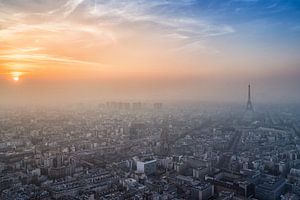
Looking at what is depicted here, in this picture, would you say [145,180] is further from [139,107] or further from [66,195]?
[139,107]

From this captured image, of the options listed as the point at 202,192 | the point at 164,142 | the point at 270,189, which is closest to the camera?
the point at 202,192

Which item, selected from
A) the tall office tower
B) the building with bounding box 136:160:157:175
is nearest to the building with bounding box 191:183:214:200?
the building with bounding box 136:160:157:175

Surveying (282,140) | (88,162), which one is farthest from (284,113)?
(88,162)

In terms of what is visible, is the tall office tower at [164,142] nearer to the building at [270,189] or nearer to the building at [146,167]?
the building at [146,167]

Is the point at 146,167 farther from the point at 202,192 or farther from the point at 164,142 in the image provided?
the point at 164,142

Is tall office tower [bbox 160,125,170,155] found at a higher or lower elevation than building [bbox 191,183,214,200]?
higher

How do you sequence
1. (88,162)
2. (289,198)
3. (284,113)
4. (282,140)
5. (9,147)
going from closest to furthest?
(289,198), (88,162), (9,147), (282,140), (284,113)

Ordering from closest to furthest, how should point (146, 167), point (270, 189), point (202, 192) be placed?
point (202, 192) → point (270, 189) → point (146, 167)

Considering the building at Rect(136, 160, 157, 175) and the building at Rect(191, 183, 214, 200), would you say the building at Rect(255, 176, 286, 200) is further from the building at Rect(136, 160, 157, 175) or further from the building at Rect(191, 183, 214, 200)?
the building at Rect(136, 160, 157, 175)

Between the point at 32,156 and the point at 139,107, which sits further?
the point at 139,107

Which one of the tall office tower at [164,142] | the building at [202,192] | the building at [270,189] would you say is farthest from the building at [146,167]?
the building at [270,189]

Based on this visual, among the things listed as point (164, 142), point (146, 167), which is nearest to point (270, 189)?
point (146, 167)
